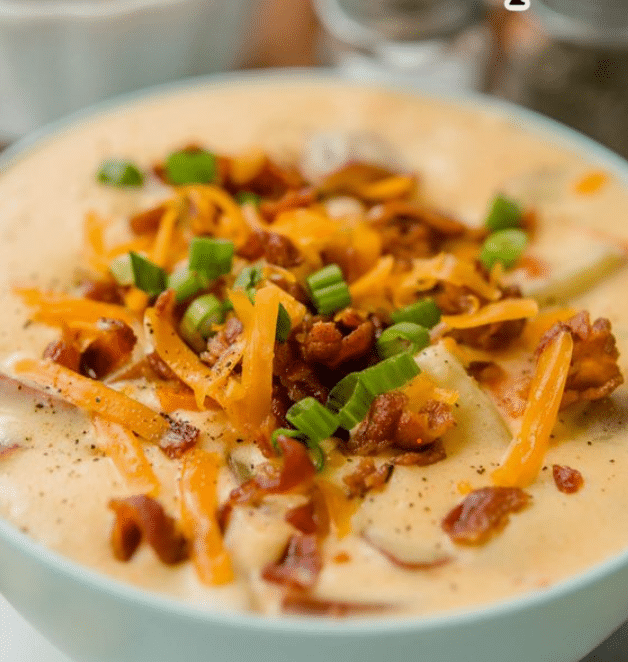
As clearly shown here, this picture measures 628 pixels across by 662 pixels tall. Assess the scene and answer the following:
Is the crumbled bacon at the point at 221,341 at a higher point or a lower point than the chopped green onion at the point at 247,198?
higher

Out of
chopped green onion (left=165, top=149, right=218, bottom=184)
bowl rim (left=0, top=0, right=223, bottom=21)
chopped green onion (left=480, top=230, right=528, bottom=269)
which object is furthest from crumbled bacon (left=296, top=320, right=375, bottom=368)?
bowl rim (left=0, top=0, right=223, bottom=21)

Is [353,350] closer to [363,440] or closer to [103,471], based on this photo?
[363,440]

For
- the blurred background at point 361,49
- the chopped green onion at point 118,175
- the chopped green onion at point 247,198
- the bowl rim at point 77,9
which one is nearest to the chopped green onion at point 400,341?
the chopped green onion at point 247,198

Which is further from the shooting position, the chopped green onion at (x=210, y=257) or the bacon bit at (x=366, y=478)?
the chopped green onion at (x=210, y=257)

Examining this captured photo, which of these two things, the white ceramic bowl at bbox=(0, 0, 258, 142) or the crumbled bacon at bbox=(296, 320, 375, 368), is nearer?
the crumbled bacon at bbox=(296, 320, 375, 368)

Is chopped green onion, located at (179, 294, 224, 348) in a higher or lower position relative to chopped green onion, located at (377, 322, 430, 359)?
higher

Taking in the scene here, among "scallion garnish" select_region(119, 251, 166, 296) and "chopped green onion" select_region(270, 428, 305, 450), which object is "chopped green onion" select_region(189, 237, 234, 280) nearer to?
"scallion garnish" select_region(119, 251, 166, 296)

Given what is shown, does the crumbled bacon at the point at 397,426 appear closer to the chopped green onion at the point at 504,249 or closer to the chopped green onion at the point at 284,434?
the chopped green onion at the point at 284,434
